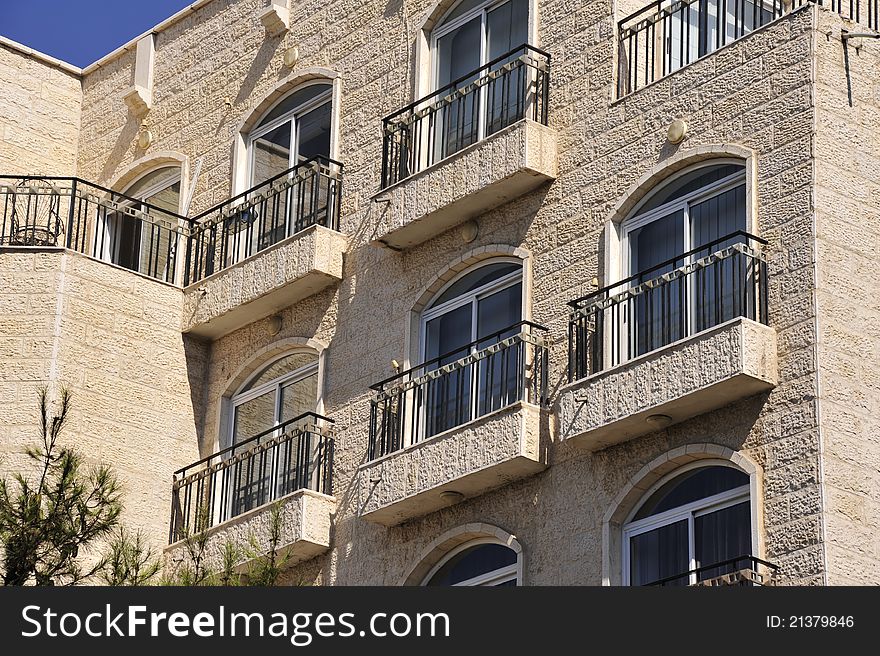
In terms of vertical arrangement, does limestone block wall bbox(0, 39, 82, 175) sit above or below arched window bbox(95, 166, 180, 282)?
above

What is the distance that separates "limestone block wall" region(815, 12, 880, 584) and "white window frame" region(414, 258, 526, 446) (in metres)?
3.85

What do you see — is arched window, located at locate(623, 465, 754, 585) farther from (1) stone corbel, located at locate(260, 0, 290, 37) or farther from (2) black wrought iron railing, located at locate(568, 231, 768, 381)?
(1) stone corbel, located at locate(260, 0, 290, 37)

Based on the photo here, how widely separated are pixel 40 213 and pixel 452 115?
637cm

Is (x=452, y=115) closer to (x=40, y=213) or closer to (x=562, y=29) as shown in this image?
(x=562, y=29)

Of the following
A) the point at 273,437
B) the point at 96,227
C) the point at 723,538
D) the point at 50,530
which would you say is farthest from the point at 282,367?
the point at 50,530

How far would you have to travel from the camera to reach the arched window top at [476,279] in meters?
24.8

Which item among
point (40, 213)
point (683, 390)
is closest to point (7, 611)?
point (683, 390)

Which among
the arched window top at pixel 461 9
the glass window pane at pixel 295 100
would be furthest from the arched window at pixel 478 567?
the glass window pane at pixel 295 100

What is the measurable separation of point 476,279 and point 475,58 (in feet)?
9.48

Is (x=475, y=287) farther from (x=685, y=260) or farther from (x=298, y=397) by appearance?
(x=685, y=260)

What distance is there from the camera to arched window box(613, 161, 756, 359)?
2183 cm

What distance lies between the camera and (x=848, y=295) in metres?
21.4

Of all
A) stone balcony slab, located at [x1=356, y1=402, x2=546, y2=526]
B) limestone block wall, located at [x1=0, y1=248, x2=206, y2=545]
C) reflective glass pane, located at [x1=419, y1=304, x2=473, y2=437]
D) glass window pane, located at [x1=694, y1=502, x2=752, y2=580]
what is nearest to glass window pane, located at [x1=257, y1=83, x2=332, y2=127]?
limestone block wall, located at [x1=0, y1=248, x2=206, y2=545]

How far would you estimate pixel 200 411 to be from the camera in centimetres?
2817
